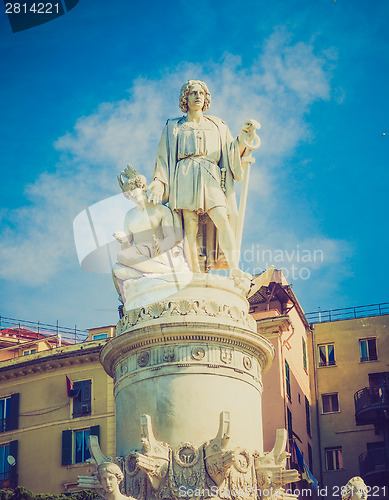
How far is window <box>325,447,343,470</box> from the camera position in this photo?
1907 inches

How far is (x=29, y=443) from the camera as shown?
1873 inches

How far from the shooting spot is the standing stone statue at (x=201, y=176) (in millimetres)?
20078

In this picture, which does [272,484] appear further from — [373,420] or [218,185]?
[373,420]

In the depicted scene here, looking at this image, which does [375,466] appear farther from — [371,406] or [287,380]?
[287,380]

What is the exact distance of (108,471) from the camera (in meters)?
16.2

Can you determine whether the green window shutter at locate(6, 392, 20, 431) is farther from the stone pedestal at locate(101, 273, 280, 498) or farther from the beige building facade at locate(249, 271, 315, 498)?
the stone pedestal at locate(101, 273, 280, 498)

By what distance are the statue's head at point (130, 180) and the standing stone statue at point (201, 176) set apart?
0.22 meters

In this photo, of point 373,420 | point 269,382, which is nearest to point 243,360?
point 269,382

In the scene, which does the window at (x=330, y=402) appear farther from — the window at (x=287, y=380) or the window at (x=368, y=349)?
the window at (x=287, y=380)

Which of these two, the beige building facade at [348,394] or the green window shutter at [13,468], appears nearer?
the green window shutter at [13,468]

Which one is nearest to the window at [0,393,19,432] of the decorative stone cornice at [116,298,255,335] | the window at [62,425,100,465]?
the window at [62,425,100,465]

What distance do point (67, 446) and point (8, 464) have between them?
11.6 ft

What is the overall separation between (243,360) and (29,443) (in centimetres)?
3122

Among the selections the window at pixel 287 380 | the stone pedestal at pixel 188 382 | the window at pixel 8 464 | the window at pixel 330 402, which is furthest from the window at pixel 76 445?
the stone pedestal at pixel 188 382
